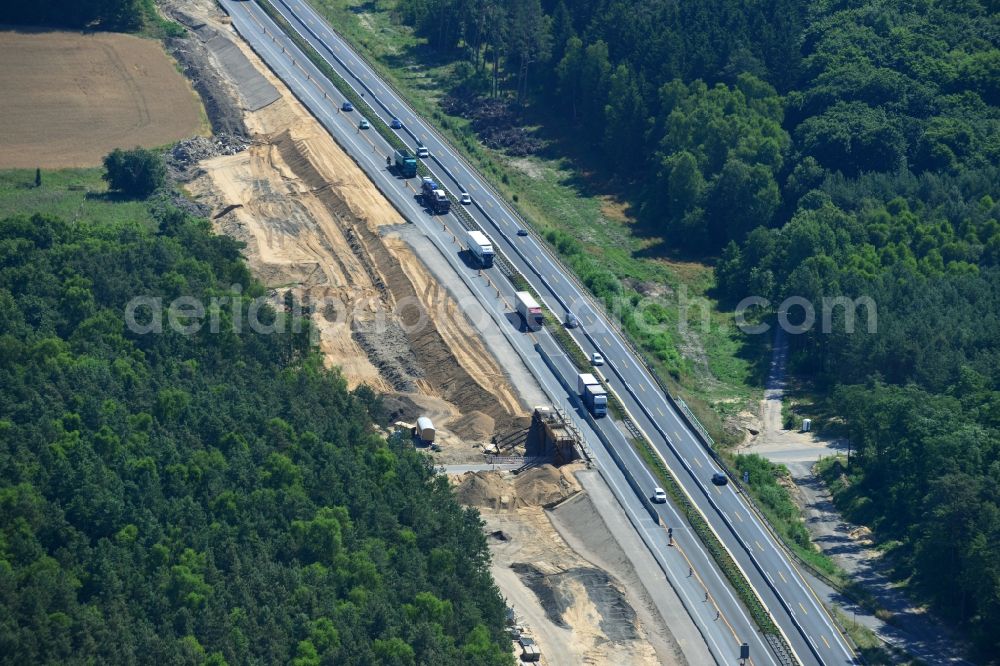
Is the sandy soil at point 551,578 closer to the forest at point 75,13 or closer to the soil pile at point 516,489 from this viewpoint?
the soil pile at point 516,489

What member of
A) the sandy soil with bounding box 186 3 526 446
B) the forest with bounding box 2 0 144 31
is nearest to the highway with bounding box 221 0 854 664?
the sandy soil with bounding box 186 3 526 446

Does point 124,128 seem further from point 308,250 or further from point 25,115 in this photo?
point 308,250

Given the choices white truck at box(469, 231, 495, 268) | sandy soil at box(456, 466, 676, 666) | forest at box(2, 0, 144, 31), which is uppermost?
forest at box(2, 0, 144, 31)

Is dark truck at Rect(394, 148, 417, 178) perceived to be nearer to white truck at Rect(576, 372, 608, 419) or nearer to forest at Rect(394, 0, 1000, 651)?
forest at Rect(394, 0, 1000, 651)

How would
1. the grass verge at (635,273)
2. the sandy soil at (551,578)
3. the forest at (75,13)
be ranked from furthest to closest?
the forest at (75,13)
the grass verge at (635,273)
the sandy soil at (551,578)

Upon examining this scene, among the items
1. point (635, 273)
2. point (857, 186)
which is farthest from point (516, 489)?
Answer: point (857, 186)

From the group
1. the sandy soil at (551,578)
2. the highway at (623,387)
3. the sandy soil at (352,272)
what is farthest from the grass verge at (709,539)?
the sandy soil at (352,272)

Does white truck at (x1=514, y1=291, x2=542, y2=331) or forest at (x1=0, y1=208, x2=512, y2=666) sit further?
white truck at (x1=514, y1=291, x2=542, y2=331)
